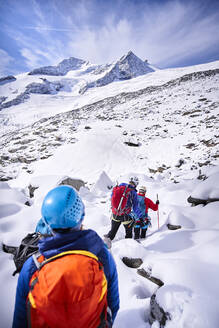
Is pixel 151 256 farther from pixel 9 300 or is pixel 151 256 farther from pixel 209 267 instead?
pixel 9 300

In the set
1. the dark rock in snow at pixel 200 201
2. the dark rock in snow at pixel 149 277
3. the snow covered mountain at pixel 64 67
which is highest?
the snow covered mountain at pixel 64 67

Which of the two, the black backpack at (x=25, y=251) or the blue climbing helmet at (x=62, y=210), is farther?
the black backpack at (x=25, y=251)

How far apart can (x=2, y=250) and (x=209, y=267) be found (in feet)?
13.6

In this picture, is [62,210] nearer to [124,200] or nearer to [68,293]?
[68,293]

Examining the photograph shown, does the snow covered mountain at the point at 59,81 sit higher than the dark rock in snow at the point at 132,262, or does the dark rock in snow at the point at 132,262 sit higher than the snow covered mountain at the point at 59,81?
the snow covered mountain at the point at 59,81

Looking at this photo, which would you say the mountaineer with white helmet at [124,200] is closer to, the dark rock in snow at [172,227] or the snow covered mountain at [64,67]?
the dark rock in snow at [172,227]

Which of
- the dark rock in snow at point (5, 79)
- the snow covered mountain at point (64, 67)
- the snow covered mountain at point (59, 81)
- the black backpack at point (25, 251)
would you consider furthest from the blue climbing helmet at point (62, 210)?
the snow covered mountain at point (64, 67)

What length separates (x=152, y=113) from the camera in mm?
23766

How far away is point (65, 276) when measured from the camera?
2.79 ft

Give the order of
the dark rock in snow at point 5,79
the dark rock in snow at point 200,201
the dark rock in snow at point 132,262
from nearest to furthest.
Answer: the dark rock in snow at point 132,262 < the dark rock in snow at point 200,201 < the dark rock in snow at point 5,79

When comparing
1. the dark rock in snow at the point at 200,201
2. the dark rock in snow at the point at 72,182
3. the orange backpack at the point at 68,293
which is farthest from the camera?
the dark rock in snow at the point at 72,182

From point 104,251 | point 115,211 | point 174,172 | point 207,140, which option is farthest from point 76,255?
point 207,140

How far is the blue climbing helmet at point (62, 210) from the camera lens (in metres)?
1.16

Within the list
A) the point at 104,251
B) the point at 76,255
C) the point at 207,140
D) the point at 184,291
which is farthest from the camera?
the point at 207,140
